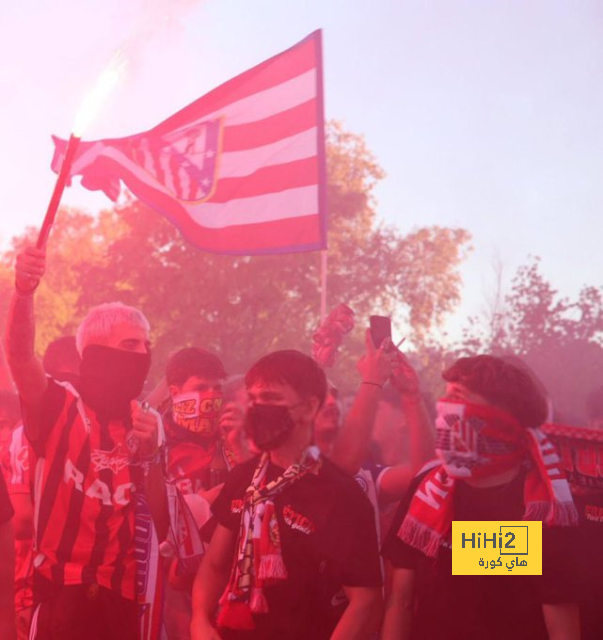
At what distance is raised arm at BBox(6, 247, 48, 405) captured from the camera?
134 inches

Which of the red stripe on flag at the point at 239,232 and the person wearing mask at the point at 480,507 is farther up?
the red stripe on flag at the point at 239,232

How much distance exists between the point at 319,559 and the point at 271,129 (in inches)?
274

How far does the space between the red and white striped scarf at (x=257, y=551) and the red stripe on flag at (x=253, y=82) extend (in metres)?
6.84

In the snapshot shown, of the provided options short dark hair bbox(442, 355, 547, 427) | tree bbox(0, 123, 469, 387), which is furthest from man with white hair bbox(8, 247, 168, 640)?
tree bbox(0, 123, 469, 387)

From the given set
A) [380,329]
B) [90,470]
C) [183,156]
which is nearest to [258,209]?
[183,156]

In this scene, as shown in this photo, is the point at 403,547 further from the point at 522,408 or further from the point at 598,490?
the point at 598,490

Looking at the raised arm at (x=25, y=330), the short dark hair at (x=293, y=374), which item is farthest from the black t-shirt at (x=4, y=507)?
the short dark hair at (x=293, y=374)

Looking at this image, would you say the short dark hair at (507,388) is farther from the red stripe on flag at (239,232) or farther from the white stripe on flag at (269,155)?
the white stripe on flag at (269,155)

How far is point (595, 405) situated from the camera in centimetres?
627

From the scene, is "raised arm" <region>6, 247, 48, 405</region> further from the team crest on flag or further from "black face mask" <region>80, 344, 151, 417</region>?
the team crest on flag

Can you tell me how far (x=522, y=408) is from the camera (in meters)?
3.53

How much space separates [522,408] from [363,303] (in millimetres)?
31214

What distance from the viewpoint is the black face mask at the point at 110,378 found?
3.95m

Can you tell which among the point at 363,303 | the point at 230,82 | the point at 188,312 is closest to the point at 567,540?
the point at 230,82
